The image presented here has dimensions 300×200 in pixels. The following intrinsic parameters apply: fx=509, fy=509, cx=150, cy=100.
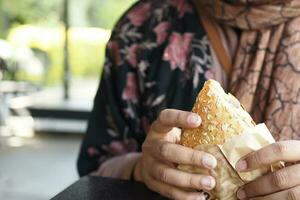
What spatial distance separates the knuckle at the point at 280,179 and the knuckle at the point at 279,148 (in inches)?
1.1

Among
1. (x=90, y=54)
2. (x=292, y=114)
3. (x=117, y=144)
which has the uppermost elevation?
(x=292, y=114)

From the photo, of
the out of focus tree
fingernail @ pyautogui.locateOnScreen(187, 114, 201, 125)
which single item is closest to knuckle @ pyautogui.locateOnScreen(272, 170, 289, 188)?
fingernail @ pyautogui.locateOnScreen(187, 114, 201, 125)

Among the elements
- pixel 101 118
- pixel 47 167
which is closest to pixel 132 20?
pixel 101 118

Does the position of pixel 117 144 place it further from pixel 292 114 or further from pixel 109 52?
pixel 292 114

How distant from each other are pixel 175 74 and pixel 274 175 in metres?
0.41

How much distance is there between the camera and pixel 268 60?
0.83m

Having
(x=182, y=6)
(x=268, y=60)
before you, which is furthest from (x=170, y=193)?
(x=182, y=6)

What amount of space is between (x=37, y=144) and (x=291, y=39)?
3.76 meters

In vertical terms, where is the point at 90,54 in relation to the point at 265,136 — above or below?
below

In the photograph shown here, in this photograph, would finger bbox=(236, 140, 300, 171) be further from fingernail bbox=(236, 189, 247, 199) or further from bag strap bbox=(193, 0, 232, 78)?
bag strap bbox=(193, 0, 232, 78)

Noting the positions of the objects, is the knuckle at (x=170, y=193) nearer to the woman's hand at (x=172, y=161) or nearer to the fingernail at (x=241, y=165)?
the woman's hand at (x=172, y=161)

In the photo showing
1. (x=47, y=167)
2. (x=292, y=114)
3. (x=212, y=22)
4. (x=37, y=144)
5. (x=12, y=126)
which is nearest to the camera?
(x=292, y=114)

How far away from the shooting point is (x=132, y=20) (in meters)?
0.98

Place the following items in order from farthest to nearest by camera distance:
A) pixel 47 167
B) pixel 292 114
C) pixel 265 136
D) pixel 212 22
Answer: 1. pixel 47 167
2. pixel 212 22
3. pixel 292 114
4. pixel 265 136
